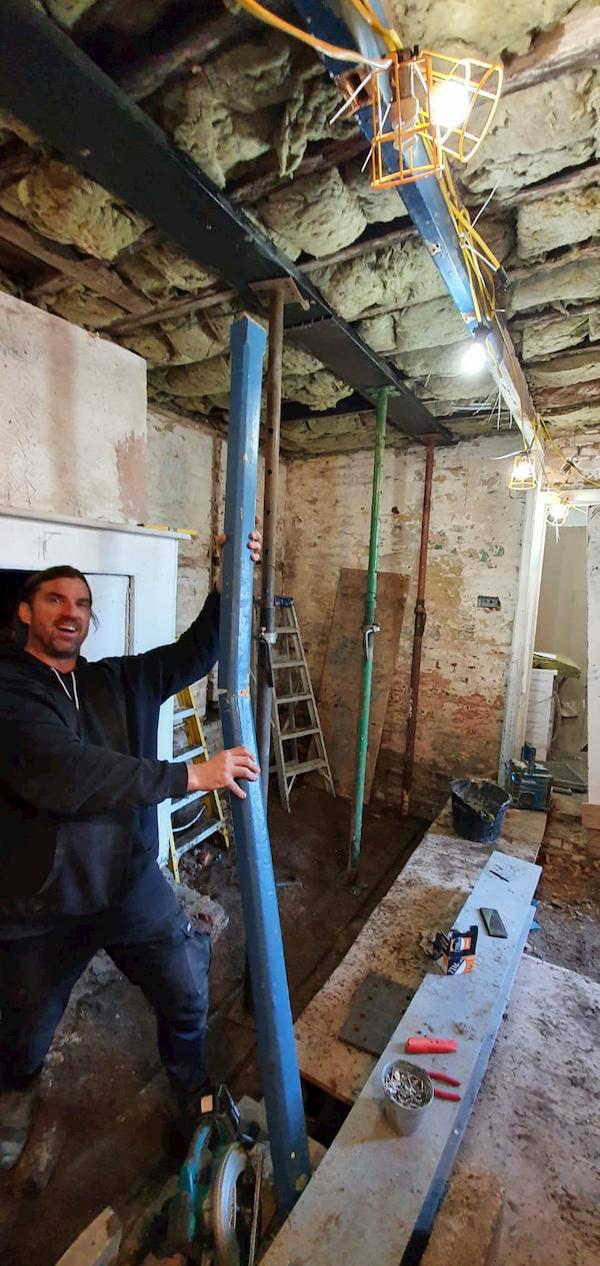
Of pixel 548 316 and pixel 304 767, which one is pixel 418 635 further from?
pixel 548 316

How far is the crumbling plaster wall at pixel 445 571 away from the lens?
12.3ft

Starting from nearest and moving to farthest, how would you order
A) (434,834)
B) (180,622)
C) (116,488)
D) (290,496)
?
(116,488) → (434,834) → (180,622) → (290,496)

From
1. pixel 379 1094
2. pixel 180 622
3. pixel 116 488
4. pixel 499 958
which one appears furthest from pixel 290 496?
pixel 379 1094

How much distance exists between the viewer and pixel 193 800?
3.36 metres

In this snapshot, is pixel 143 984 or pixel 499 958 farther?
pixel 499 958

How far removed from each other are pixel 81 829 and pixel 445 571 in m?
3.25

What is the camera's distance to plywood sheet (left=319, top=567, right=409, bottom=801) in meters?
4.16

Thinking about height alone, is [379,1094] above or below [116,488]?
below

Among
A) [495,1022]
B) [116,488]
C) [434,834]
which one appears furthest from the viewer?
[434,834]

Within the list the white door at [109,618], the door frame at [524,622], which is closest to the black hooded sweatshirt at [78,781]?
the white door at [109,618]

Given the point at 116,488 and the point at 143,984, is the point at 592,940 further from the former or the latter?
the point at 116,488

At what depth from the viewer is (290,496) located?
15.4ft

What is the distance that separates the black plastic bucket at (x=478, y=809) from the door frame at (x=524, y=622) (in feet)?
1.45

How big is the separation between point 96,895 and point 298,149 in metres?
2.11
